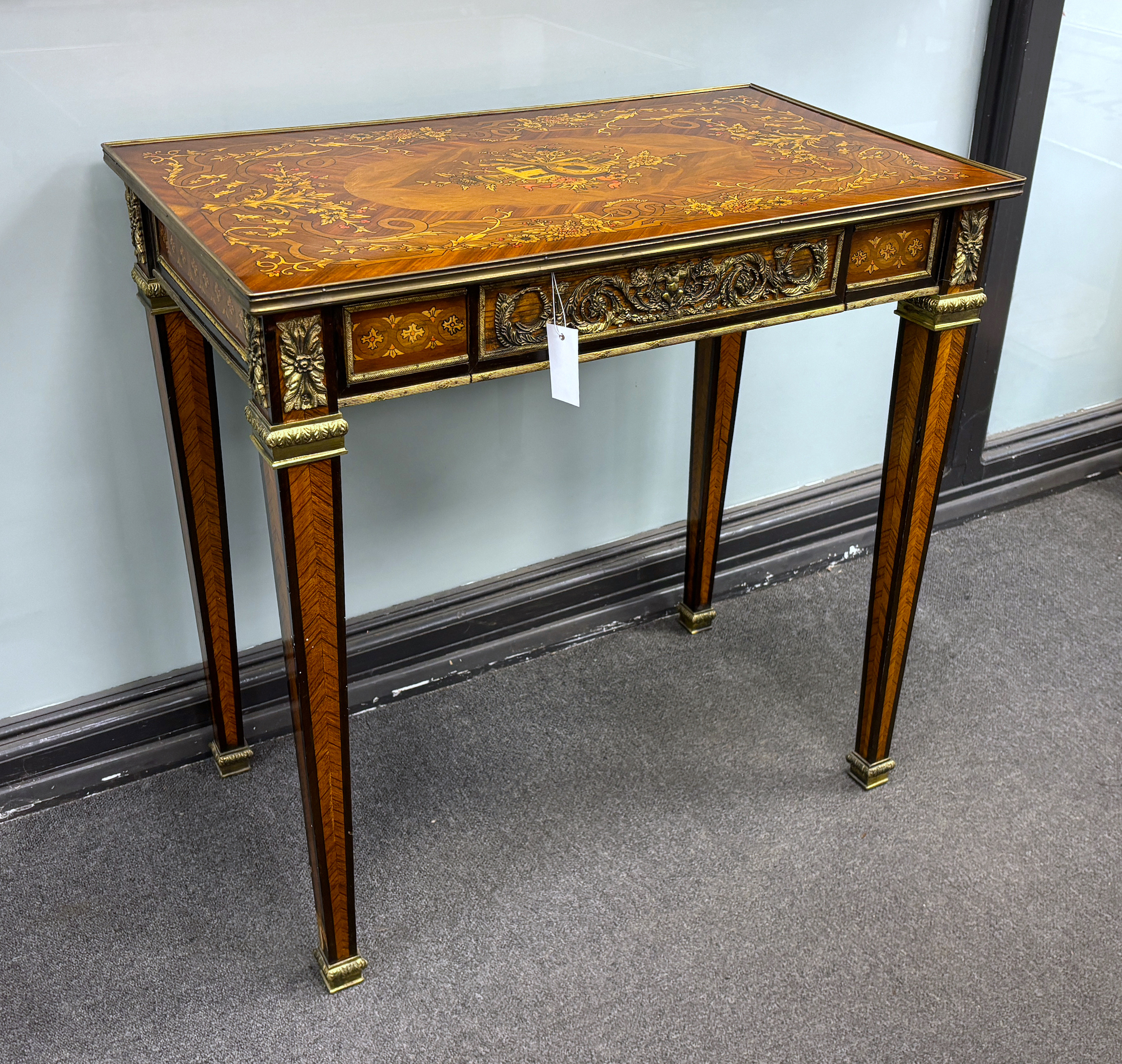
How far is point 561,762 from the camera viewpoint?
6.51 ft

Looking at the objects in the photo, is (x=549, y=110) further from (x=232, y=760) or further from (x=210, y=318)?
(x=232, y=760)

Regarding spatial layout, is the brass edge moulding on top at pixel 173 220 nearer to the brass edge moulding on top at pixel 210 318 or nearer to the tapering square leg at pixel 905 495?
the brass edge moulding on top at pixel 210 318

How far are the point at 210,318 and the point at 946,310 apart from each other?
94 centimetres

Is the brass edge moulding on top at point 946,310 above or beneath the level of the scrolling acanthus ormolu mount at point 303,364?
beneath

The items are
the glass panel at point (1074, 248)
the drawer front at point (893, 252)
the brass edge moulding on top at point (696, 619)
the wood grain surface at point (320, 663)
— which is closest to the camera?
the wood grain surface at point (320, 663)

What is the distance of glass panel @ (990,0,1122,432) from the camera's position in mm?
2416

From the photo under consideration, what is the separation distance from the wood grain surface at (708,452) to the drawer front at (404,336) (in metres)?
0.85

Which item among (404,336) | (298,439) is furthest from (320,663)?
(404,336)

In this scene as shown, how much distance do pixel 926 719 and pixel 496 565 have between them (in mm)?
835

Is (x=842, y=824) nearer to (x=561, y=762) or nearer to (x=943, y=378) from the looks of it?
(x=561, y=762)

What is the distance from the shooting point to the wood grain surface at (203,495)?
161 centimetres

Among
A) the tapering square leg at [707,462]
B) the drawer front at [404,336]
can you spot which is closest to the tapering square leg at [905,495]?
the tapering square leg at [707,462]

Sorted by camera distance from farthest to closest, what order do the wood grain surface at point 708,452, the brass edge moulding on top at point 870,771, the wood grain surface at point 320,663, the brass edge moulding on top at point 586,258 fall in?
the wood grain surface at point 708,452
the brass edge moulding on top at point 870,771
the wood grain surface at point 320,663
the brass edge moulding on top at point 586,258

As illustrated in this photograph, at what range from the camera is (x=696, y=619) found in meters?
2.31
